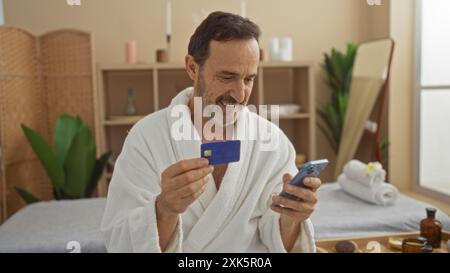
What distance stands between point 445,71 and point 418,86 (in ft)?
0.17

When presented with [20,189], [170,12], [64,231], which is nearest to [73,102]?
[20,189]

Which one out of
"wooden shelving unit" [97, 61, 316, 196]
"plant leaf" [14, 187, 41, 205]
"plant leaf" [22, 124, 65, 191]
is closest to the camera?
"wooden shelving unit" [97, 61, 316, 196]

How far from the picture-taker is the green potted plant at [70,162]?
3.39 feet

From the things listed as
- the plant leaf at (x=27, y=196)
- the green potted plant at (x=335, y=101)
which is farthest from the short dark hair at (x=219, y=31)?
the plant leaf at (x=27, y=196)

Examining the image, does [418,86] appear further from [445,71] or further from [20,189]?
[20,189]

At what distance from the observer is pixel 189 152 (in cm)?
58

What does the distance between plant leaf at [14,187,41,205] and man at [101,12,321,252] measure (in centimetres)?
96

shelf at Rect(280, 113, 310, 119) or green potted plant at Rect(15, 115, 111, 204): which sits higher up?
shelf at Rect(280, 113, 310, 119)

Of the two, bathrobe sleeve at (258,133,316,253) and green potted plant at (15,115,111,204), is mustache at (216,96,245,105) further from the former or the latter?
green potted plant at (15,115,111,204)

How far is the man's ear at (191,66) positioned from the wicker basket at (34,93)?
3.13ft

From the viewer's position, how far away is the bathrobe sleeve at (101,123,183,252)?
55 cm

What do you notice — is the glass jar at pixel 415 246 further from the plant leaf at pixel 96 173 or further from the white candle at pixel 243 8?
the plant leaf at pixel 96 173

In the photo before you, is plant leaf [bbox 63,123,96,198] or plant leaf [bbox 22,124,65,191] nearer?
plant leaf [bbox 63,123,96,198]

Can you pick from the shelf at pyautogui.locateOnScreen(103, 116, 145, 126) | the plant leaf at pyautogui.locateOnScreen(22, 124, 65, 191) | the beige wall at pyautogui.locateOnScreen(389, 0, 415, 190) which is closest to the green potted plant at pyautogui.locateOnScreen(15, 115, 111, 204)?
the plant leaf at pyautogui.locateOnScreen(22, 124, 65, 191)
